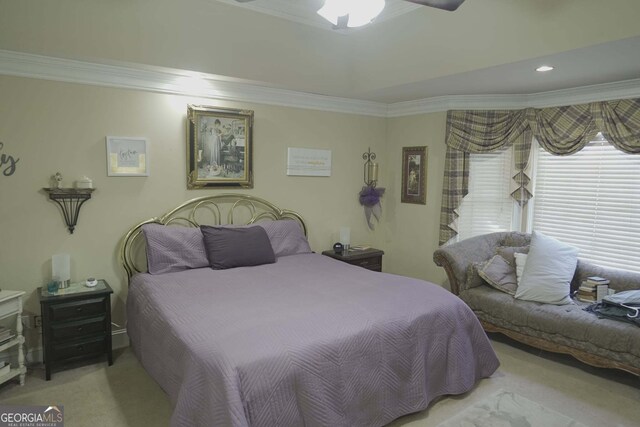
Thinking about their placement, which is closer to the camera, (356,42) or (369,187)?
(356,42)

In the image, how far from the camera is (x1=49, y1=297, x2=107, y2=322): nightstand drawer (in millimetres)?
2928

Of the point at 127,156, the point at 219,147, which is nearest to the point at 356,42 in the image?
the point at 219,147

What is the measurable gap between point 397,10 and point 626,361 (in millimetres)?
3298

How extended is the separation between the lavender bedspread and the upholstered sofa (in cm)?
58

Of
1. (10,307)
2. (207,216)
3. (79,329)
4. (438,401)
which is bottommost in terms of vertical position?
(438,401)

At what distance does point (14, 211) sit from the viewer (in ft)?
10.0

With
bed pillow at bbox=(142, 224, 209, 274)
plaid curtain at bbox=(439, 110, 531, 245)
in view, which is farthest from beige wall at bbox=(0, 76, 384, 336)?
plaid curtain at bbox=(439, 110, 531, 245)

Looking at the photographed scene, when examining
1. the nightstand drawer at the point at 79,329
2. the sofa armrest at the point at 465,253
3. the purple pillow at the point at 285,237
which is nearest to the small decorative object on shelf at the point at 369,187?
the purple pillow at the point at 285,237

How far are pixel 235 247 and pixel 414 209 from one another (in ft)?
7.53

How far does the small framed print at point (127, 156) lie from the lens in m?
3.40

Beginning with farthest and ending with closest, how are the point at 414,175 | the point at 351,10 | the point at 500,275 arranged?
the point at 414,175
the point at 500,275
the point at 351,10

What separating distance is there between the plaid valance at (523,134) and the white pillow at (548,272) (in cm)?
70

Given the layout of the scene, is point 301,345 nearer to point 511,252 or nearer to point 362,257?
point 362,257

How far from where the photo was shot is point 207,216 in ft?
13.0
